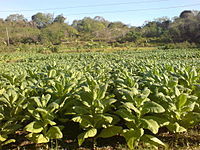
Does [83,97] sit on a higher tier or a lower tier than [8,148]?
higher

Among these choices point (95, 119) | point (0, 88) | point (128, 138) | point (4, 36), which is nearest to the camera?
point (128, 138)

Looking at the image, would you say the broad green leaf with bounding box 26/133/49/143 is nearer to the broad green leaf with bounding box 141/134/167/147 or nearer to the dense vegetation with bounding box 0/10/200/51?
the broad green leaf with bounding box 141/134/167/147

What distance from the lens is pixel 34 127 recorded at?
3.00 meters

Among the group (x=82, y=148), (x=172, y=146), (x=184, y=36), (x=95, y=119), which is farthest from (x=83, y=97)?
(x=184, y=36)

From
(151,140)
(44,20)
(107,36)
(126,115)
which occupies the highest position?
(44,20)

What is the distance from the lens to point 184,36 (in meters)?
48.0

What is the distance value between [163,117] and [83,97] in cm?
157

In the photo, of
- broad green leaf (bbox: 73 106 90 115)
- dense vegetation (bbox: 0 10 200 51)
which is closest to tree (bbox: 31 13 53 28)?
dense vegetation (bbox: 0 10 200 51)

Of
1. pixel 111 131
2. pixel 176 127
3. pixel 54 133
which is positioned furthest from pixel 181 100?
pixel 54 133

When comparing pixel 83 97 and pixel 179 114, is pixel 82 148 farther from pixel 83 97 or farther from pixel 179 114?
pixel 179 114

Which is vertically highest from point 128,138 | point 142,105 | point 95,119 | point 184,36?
point 184,36

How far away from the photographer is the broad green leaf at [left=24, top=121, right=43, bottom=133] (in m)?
2.92

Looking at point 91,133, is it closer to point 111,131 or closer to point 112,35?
point 111,131

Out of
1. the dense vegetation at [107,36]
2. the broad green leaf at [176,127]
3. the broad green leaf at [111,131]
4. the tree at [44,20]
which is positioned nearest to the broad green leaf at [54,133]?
the broad green leaf at [111,131]
